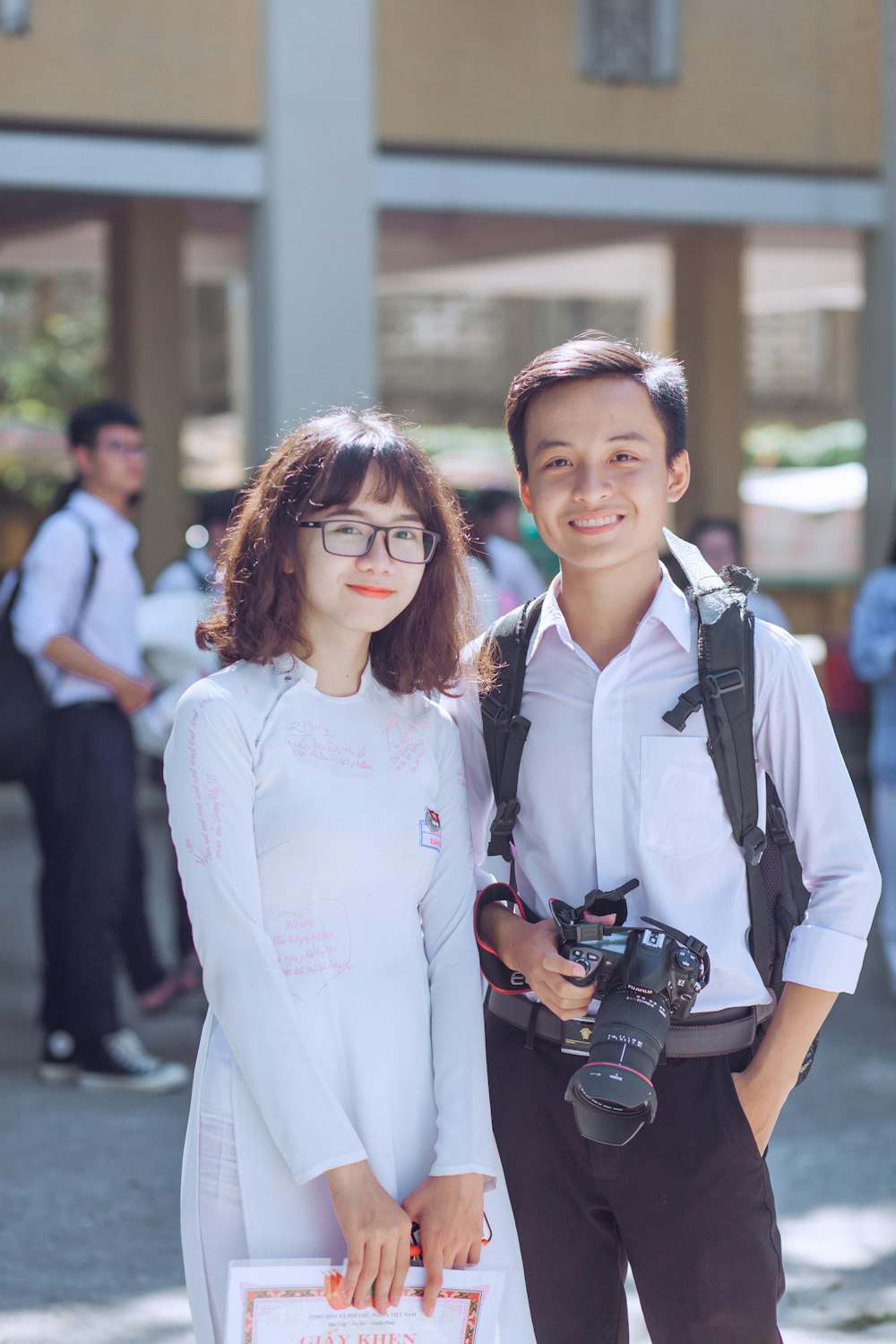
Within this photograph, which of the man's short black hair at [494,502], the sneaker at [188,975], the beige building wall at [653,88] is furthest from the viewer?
the beige building wall at [653,88]

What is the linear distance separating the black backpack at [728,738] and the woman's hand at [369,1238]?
1.79ft

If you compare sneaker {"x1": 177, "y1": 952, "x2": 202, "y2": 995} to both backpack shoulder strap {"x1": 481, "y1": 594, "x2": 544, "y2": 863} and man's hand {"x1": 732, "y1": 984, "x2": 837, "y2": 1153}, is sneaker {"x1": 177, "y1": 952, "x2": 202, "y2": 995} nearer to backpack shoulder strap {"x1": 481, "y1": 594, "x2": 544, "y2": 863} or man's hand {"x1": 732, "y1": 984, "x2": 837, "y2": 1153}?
backpack shoulder strap {"x1": 481, "y1": 594, "x2": 544, "y2": 863}

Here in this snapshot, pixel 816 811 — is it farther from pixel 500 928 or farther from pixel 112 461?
pixel 112 461

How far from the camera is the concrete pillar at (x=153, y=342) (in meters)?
12.1

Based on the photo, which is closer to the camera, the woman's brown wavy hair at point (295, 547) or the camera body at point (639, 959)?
the camera body at point (639, 959)

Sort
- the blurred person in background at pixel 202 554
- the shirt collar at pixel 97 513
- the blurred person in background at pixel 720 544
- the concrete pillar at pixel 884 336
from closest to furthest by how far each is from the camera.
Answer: the shirt collar at pixel 97 513, the blurred person in background at pixel 202 554, the blurred person in background at pixel 720 544, the concrete pillar at pixel 884 336

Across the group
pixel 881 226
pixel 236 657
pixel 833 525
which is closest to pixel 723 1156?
pixel 236 657

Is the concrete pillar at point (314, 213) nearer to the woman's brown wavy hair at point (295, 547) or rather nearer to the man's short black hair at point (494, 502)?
the man's short black hair at point (494, 502)

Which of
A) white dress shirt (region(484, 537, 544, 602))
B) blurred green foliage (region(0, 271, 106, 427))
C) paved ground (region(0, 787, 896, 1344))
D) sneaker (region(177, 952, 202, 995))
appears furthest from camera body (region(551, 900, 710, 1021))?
blurred green foliage (region(0, 271, 106, 427))

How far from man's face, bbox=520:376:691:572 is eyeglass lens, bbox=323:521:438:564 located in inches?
7.9

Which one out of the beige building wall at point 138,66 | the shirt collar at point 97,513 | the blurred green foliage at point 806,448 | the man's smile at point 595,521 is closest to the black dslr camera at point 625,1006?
the man's smile at point 595,521

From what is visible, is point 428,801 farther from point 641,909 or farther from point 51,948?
point 51,948

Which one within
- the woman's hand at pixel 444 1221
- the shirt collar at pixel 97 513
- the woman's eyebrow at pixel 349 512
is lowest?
the woman's hand at pixel 444 1221

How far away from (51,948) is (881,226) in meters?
6.31
